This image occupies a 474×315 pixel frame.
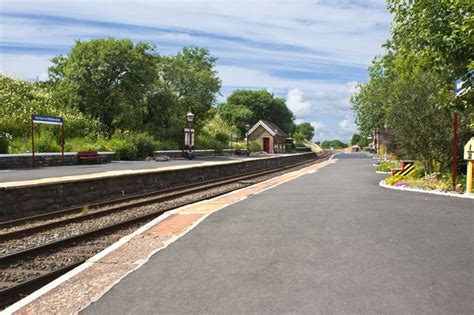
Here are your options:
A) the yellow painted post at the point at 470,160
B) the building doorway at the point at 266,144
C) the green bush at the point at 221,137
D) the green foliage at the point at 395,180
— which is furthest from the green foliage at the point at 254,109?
the yellow painted post at the point at 470,160

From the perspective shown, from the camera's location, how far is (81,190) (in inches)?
543

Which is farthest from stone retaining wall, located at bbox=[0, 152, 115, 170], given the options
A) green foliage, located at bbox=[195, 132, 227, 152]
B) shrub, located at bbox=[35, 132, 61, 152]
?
green foliage, located at bbox=[195, 132, 227, 152]

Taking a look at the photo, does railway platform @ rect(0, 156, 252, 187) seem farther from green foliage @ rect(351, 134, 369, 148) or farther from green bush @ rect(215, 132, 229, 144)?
green foliage @ rect(351, 134, 369, 148)

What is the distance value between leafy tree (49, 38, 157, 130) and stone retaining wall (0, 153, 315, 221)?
12351 millimetres

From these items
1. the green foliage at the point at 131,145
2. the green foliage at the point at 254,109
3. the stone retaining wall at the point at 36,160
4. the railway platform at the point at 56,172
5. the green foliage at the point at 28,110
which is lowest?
the railway platform at the point at 56,172

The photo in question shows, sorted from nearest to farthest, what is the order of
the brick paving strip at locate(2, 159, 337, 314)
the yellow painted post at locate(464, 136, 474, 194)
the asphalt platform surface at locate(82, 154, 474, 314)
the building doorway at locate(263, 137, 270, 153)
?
the asphalt platform surface at locate(82, 154, 474, 314) → the brick paving strip at locate(2, 159, 337, 314) → the yellow painted post at locate(464, 136, 474, 194) → the building doorway at locate(263, 137, 270, 153)

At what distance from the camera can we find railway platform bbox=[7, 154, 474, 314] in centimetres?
414

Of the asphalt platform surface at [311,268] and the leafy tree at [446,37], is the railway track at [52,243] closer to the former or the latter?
the asphalt platform surface at [311,268]

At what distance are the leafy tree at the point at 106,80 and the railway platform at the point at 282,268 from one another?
24765 millimetres

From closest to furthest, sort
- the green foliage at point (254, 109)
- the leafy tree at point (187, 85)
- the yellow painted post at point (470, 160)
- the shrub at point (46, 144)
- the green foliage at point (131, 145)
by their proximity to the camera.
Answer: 1. the yellow painted post at point (470, 160)
2. the shrub at point (46, 144)
3. the green foliage at point (131, 145)
4. the leafy tree at point (187, 85)
5. the green foliage at point (254, 109)

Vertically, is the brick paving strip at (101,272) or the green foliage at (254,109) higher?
the green foliage at (254,109)

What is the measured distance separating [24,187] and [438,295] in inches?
439

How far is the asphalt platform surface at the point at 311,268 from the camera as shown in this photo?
4.11m

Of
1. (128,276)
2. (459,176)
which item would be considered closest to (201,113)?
(459,176)
